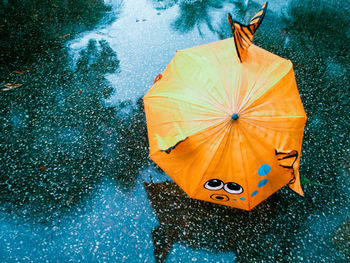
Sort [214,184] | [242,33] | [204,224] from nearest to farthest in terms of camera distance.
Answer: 1. [242,33]
2. [214,184]
3. [204,224]

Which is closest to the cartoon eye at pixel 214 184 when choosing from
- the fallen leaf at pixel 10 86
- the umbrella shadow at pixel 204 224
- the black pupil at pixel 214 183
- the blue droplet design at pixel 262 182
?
the black pupil at pixel 214 183

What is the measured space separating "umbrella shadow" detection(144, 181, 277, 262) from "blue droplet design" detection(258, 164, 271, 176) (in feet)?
3.15

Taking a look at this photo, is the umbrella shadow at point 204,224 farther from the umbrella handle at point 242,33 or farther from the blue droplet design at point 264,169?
the umbrella handle at point 242,33

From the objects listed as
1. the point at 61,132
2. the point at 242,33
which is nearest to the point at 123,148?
the point at 61,132

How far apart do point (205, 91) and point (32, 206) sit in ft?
7.56

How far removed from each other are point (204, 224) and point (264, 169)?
1087mm

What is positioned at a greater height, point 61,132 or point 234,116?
point 234,116

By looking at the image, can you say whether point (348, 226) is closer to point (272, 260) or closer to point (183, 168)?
point (272, 260)

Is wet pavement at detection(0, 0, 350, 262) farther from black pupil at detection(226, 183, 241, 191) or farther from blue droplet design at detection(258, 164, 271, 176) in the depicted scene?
blue droplet design at detection(258, 164, 271, 176)

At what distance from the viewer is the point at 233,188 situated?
7.06 ft

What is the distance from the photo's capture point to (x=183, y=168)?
215 cm

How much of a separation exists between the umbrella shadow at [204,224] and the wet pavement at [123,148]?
1cm

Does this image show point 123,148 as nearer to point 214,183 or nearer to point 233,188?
point 214,183

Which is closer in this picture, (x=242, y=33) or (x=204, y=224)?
(x=242, y=33)
